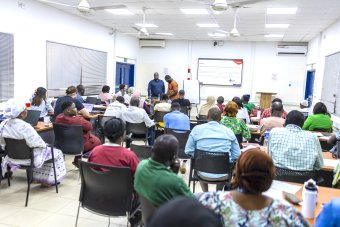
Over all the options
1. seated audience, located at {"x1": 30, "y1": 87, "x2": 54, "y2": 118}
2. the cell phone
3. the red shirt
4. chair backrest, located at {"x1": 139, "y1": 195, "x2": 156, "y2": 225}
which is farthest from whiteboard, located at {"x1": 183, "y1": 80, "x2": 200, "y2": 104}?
chair backrest, located at {"x1": 139, "y1": 195, "x2": 156, "y2": 225}

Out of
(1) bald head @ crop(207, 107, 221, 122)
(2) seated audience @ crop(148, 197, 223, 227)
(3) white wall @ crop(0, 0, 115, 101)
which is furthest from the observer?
(3) white wall @ crop(0, 0, 115, 101)

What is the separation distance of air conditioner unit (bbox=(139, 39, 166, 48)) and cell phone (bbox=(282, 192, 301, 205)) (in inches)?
431

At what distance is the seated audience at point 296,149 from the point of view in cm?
272

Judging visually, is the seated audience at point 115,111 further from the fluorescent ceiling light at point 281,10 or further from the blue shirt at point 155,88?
the blue shirt at point 155,88

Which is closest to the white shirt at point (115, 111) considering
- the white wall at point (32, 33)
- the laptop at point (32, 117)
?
the laptop at point (32, 117)

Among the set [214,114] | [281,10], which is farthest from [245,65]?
[214,114]

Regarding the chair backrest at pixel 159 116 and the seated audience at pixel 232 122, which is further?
the chair backrest at pixel 159 116

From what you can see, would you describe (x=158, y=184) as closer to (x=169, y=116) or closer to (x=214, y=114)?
(x=214, y=114)

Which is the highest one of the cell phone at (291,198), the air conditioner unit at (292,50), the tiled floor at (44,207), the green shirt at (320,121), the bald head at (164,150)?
the air conditioner unit at (292,50)

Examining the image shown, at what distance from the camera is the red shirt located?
252cm

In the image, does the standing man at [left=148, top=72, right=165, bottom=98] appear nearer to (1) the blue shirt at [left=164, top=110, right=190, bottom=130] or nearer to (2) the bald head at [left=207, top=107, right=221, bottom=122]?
(1) the blue shirt at [left=164, top=110, right=190, bottom=130]

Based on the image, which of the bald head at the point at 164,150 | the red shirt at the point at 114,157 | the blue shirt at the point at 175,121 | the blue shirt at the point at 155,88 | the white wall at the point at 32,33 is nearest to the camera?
the bald head at the point at 164,150

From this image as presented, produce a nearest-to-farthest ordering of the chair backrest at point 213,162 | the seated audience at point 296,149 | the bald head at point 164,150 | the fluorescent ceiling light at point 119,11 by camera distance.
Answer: the bald head at point 164,150
the seated audience at point 296,149
the chair backrest at point 213,162
the fluorescent ceiling light at point 119,11

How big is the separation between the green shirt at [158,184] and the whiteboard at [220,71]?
1068 centimetres
